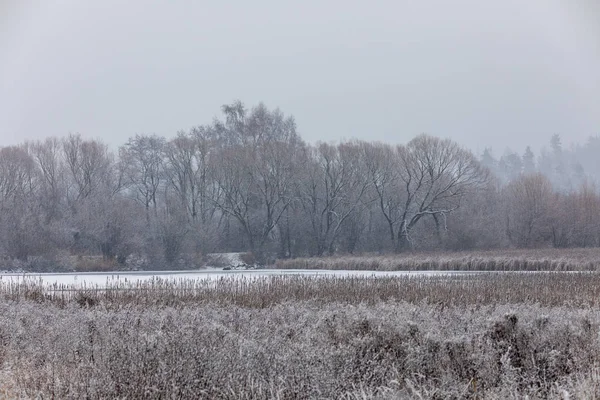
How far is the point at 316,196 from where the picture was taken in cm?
6725

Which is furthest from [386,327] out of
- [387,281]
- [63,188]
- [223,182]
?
[63,188]

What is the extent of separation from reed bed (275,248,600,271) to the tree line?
9.53 metres

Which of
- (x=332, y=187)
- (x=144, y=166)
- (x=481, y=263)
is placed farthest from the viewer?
(x=144, y=166)

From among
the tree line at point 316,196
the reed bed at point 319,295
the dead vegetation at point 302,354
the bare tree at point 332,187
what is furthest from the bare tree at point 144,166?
the dead vegetation at point 302,354

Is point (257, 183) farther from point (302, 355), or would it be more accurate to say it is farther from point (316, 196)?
point (302, 355)

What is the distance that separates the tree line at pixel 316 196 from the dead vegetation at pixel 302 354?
152 ft

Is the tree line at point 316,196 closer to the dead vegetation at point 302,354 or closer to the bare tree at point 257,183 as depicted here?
the bare tree at point 257,183

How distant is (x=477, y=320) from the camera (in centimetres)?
1411

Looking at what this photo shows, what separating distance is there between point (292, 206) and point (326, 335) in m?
54.4

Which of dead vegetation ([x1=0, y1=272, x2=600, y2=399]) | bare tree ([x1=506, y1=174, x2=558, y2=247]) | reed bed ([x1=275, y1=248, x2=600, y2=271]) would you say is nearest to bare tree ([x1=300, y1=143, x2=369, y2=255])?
Answer: reed bed ([x1=275, y1=248, x2=600, y2=271])

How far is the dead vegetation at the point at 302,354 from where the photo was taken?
934 cm

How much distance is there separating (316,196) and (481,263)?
2489 cm

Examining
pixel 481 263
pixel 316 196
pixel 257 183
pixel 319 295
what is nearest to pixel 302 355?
pixel 319 295

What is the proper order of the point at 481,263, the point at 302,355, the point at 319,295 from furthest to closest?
the point at 481,263 → the point at 319,295 → the point at 302,355
